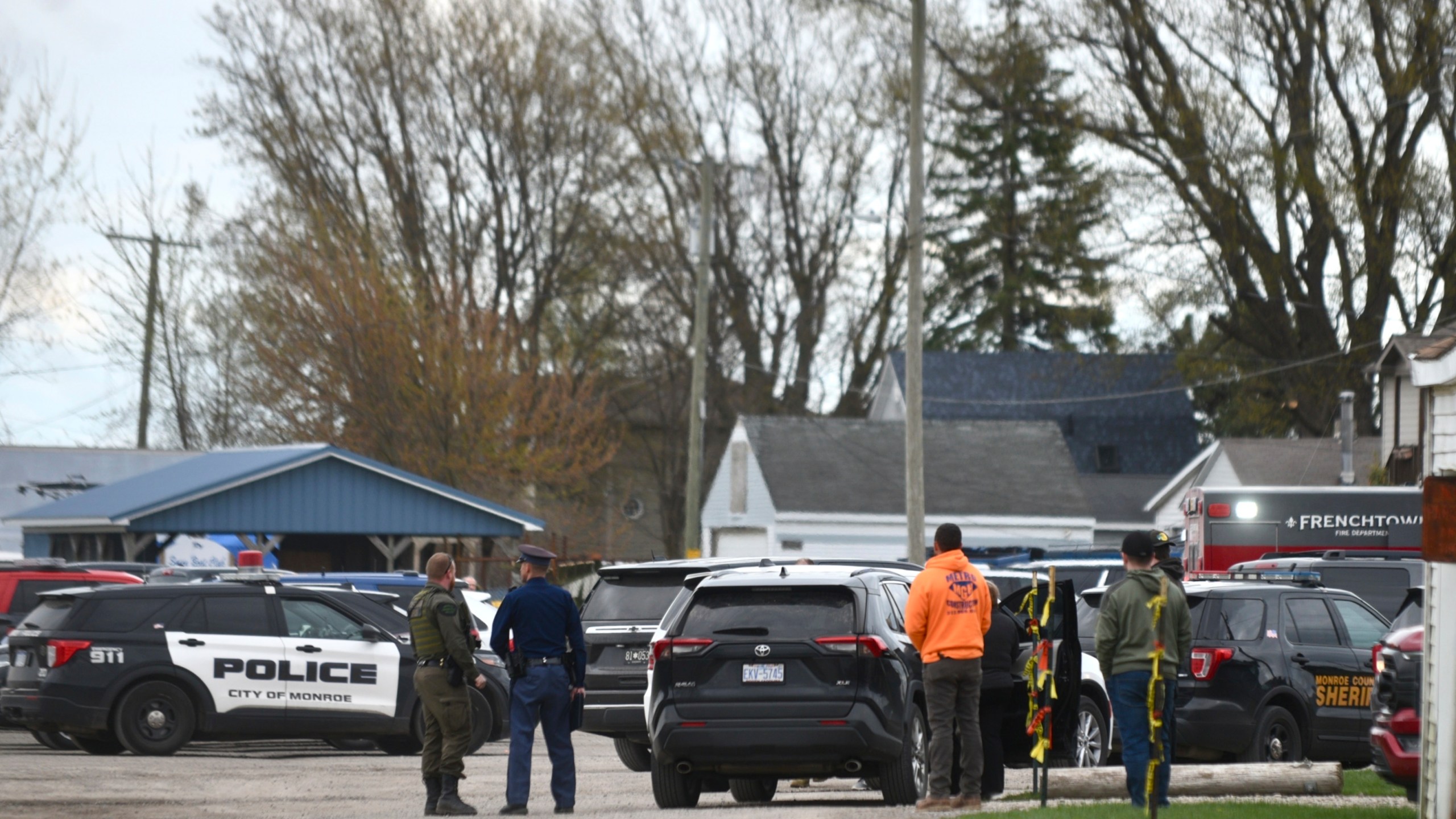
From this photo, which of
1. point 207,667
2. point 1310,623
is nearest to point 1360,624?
point 1310,623

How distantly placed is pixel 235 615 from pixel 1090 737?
27.3ft

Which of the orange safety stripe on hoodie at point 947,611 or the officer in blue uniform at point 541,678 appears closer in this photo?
the orange safety stripe on hoodie at point 947,611

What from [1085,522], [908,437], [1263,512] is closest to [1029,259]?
[1085,522]

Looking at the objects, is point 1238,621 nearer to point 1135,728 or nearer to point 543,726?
point 1135,728

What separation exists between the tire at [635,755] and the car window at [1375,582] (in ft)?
32.1

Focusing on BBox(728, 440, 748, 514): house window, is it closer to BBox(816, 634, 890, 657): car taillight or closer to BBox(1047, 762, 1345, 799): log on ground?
BBox(1047, 762, 1345, 799): log on ground

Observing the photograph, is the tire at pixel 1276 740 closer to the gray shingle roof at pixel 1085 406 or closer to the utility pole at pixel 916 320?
the utility pole at pixel 916 320

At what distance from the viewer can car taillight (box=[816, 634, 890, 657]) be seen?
12242mm

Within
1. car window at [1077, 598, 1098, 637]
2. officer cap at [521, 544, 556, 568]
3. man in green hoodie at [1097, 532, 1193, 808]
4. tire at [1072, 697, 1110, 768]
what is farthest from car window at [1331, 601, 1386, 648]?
officer cap at [521, 544, 556, 568]

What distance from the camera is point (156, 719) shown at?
681 inches

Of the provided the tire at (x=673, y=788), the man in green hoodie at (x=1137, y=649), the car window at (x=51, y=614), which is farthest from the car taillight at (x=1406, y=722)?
the car window at (x=51, y=614)

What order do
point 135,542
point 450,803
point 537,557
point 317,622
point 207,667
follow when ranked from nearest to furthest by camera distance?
point 450,803
point 537,557
point 207,667
point 317,622
point 135,542

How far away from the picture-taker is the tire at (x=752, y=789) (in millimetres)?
14117

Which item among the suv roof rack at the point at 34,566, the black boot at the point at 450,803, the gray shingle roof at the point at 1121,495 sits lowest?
the black boot at the point at 450,803
